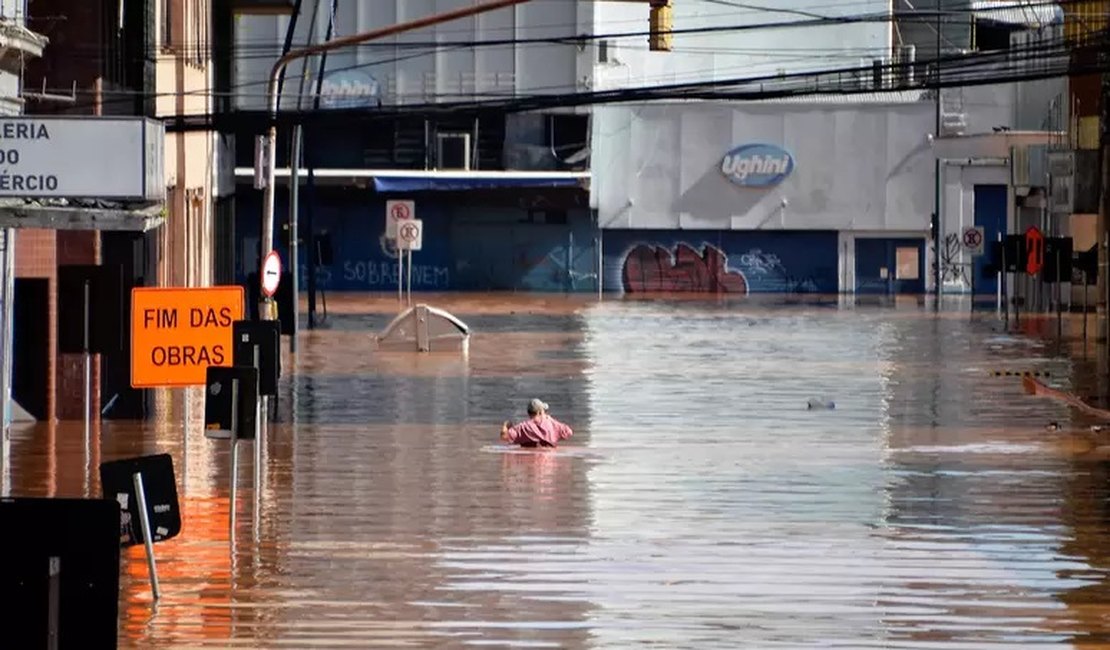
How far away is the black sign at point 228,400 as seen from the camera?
68.0 ft

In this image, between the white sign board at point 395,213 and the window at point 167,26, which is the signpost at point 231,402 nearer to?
the window at point 167,26

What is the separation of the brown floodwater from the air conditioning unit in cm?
4126

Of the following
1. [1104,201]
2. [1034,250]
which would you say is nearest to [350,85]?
[1034,250]

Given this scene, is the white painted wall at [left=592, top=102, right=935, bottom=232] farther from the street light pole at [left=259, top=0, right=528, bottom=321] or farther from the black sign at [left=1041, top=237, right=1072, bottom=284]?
the street light pole at [left=259, top=0, right=528, bottom=321]

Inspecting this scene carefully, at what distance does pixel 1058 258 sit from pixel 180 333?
118ft

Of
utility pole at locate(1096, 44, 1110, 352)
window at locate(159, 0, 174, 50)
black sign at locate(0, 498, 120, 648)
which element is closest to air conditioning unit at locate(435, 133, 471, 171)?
window at locate(159, 0, 174, 50)

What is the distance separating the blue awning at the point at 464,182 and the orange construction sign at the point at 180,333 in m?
62.0

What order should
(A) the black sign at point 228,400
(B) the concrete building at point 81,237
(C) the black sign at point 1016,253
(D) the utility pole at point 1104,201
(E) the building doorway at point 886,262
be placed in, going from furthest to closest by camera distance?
(E) the building doorway at point 886,262, (C) the black sign at point 1016,253, (D) the utility pole at point 1104,201, (B) the concrete building at point 81,237, (A) the black sign at point 228,400

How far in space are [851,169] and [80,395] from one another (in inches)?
2204

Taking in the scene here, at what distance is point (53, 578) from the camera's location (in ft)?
30.6

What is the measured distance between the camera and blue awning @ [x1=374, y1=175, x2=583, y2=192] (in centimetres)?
8569

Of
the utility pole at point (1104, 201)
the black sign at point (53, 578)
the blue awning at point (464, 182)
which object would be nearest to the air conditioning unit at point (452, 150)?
the blue awning at point (464, 182)

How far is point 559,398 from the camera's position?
3819 cm

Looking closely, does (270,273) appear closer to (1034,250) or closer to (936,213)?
(1034,250)
